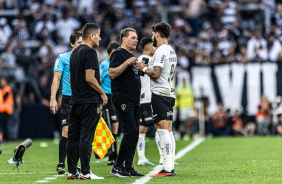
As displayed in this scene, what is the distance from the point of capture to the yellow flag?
358 inches

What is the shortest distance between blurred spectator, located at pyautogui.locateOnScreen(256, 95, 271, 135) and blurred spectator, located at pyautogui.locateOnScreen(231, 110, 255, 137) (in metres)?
0.32

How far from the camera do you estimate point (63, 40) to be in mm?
24281

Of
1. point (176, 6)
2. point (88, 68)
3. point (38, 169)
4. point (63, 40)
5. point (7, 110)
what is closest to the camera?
point (88, 68)

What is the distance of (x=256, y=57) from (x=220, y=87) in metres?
1.83

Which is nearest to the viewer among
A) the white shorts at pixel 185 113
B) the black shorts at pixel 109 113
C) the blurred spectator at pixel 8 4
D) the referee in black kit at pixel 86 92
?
the referee in black kit at pixel 86 92

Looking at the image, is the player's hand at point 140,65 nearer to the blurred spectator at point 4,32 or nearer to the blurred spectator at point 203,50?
the blurred spectator at point 203,50

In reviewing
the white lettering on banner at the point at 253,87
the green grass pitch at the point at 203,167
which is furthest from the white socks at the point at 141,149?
the white lettering on banner at the point at 253,87

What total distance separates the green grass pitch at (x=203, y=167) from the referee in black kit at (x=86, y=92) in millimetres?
518

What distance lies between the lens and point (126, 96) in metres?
9.29

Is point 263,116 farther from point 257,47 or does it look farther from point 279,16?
point 279,16

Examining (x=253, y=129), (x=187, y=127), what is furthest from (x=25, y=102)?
(x=253, y=129)

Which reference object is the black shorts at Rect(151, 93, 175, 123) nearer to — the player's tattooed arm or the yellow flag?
the player's tattooed arm

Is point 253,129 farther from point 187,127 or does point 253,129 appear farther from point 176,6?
point 176,6

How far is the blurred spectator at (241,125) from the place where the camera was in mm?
21703
